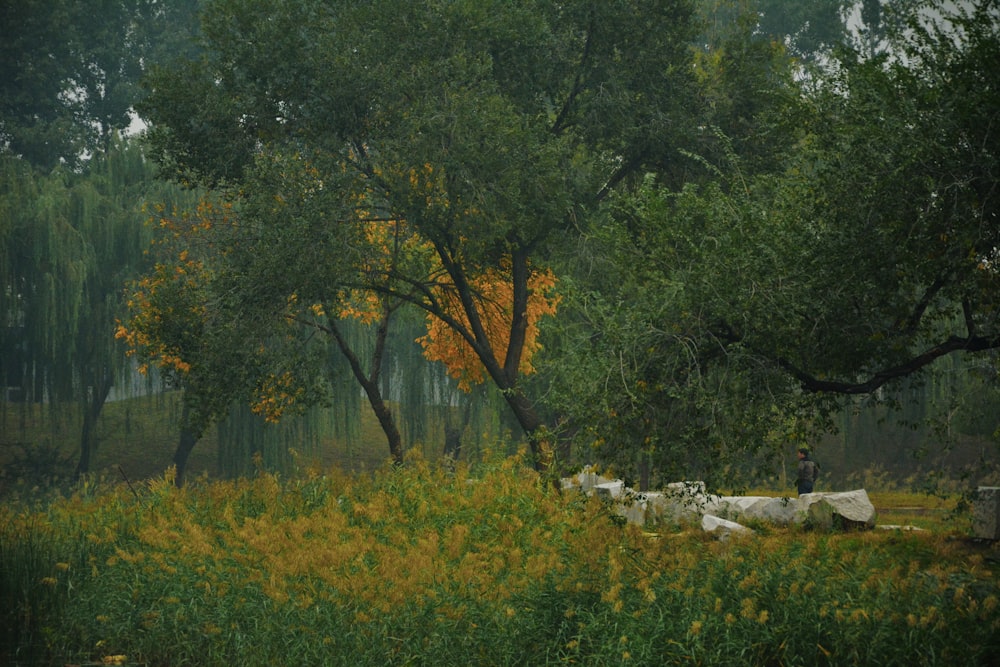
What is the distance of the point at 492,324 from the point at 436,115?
21.0ft

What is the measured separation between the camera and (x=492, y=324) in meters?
23.2

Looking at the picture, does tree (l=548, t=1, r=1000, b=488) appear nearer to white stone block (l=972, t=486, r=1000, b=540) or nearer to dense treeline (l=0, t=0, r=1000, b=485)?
dense treeline (l=0, t=0, r=1000, b=485)

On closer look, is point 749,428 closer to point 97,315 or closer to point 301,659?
point 301,659

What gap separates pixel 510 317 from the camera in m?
23.2

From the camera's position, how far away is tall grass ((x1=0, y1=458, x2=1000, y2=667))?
29.1 feet

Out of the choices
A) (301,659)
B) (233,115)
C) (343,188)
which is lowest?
(301,659)

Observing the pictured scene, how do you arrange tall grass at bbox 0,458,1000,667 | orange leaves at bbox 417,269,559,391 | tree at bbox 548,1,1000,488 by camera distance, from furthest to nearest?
orange leaves at bbox 417,269,559,391
tree at bbox 548,1,1000,488
tall grass at bbox 0,458,1000,667

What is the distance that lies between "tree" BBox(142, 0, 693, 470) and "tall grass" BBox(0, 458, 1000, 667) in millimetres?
5031

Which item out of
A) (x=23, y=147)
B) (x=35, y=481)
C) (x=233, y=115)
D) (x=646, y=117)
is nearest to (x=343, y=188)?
(x=233, y=115)

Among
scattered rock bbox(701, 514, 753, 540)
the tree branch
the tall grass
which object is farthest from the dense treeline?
scattered rock bbox(701, 514, 753, 540)

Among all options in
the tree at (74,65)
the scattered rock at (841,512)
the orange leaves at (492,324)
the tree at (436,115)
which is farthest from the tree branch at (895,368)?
the tree at (74,65)

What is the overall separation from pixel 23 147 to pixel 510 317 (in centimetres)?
2346

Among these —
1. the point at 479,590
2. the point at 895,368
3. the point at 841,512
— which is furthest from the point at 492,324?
the point at 895,368

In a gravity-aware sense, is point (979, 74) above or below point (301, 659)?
above
